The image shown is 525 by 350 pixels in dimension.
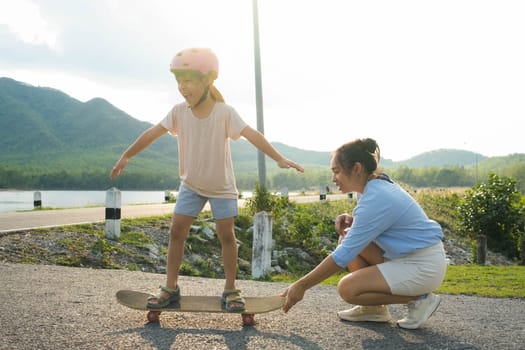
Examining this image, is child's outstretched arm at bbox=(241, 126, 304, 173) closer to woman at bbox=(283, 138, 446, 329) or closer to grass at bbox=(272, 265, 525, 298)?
woman at bbox=(283, 138, 446, 329)

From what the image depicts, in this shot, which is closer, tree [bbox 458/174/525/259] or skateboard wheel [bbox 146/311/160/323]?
skateboard wheel [bbox 146/311/160/323]

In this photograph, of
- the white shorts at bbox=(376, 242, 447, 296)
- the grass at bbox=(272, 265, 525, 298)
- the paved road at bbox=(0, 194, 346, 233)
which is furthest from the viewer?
the paved road at bbox=(0, 194, 346, 233)

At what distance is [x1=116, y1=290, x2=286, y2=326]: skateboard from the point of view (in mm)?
3652

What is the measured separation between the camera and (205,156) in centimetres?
375

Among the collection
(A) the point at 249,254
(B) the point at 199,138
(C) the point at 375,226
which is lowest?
(A) the point at 249,254

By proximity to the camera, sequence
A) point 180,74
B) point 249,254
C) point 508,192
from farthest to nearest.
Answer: point 508,192
point 249,254
point 180,74

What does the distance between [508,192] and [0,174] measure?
139797mm

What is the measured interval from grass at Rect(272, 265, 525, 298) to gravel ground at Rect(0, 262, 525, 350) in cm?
65

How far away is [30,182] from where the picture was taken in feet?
408

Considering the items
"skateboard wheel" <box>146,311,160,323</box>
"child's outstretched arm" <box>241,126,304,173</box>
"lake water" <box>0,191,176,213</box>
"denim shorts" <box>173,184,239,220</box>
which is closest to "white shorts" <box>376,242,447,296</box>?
"child's outstretched arm" <box>241,126,304,173</box>

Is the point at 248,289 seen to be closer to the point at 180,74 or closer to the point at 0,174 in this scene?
the point at 180,74

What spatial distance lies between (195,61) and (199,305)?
191 centimetres

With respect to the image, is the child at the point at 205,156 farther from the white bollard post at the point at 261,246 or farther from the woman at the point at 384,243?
the white bollard post at the point at 261,246

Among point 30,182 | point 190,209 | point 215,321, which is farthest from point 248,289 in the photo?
point 30,182
